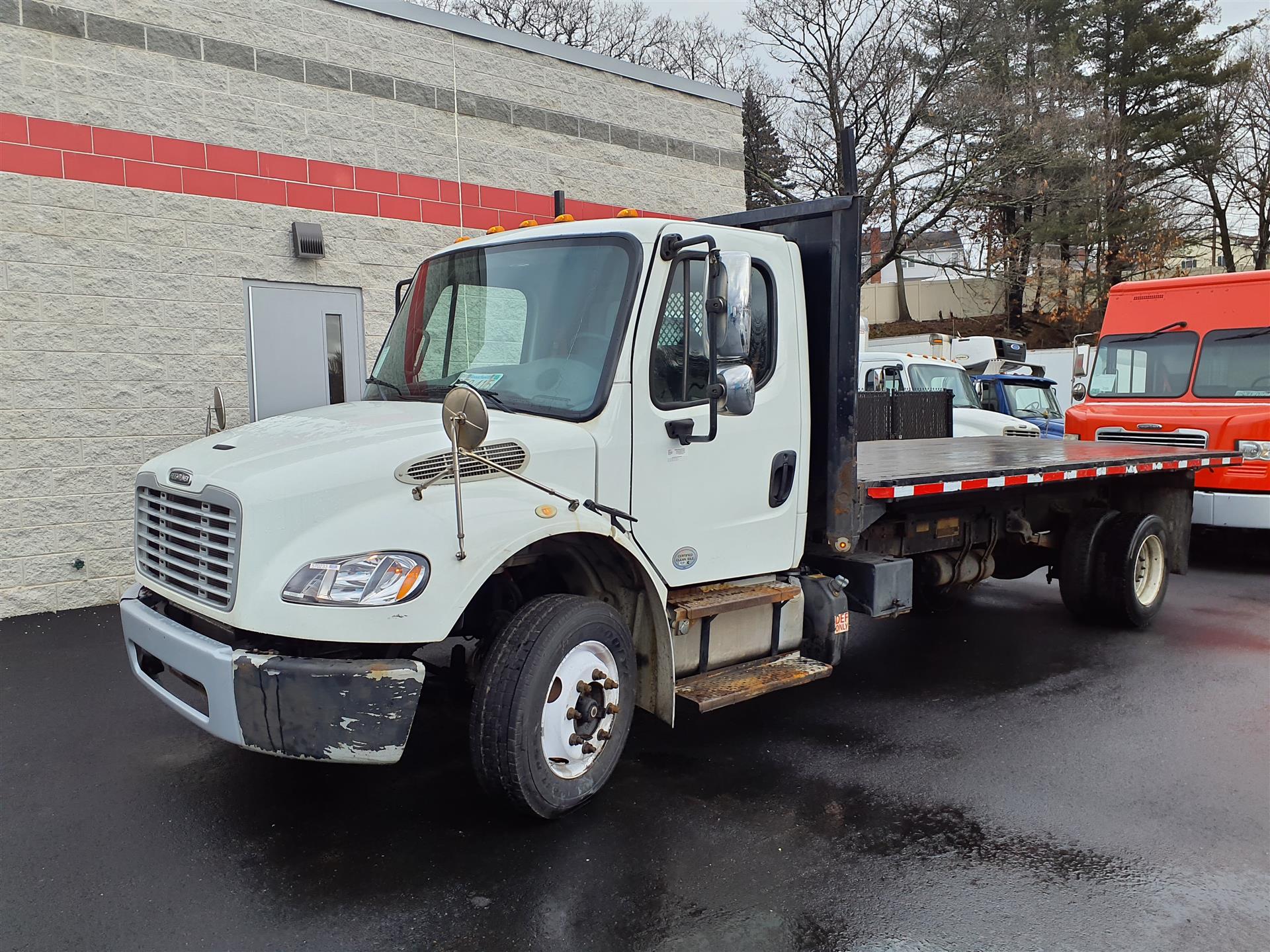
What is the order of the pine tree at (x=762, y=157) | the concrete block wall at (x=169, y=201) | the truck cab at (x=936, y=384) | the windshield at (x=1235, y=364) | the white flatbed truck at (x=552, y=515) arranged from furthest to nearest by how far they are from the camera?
1. the pine tree at (x=762, y=157)
2. the truck cab at (x=936, y=384)
3. the windshield at (x=1235, y=364)
4. the concrete block wall at (x=169, y=201)
5. the white flatbed truck at (x=552, y=515)

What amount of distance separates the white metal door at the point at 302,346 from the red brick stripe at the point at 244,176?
83cm

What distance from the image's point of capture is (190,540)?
380cm

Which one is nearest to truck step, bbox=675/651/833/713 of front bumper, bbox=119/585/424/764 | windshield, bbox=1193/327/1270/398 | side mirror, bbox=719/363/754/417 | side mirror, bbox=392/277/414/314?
side mirror, bbox=719/363/754/417

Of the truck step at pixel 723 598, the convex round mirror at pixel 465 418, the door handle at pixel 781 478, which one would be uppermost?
the convex round mirror at pixel 465 418

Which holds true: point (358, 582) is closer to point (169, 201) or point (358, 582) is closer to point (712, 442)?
point (712, 442)

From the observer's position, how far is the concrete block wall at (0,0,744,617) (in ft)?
25.1

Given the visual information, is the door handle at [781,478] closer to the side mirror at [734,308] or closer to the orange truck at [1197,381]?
the side mirror at [734,308]

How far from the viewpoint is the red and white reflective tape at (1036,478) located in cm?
532

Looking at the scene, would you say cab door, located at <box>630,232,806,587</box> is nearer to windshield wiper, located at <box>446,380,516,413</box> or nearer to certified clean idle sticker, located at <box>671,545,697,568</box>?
Result: certified clean idle sticker, located at <box>671,545,697,568</box>

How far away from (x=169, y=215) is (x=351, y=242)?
166 cm

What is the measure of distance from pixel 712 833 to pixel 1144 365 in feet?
30.0

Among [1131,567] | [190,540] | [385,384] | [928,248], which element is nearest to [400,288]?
[385,384]

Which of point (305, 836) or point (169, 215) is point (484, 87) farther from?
point (305, 836)

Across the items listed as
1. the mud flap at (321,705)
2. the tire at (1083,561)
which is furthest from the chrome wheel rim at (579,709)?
the tire at (1083,561)
